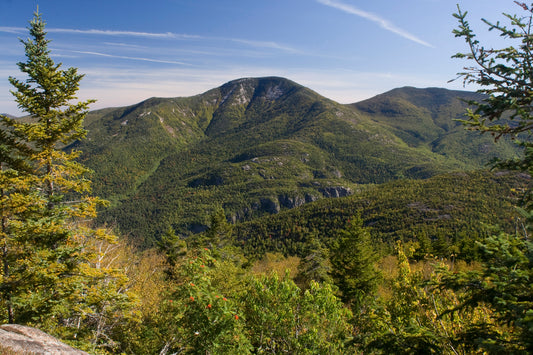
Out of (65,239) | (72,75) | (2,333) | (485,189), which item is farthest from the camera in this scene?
(485,189)

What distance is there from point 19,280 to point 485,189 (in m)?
174

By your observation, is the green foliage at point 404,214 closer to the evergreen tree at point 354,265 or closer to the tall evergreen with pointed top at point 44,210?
the evergreen tree at point 354,265

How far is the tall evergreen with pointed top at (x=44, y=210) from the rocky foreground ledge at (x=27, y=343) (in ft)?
4.91

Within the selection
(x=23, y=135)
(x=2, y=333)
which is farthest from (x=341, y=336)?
(x=23, y=135)

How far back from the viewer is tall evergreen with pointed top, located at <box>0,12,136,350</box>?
33.1 ft

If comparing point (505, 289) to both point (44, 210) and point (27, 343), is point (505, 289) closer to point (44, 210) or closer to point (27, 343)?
point (27, 343)

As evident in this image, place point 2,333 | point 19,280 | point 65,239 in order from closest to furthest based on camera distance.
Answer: point 2,333, point 19,280, point 65,239

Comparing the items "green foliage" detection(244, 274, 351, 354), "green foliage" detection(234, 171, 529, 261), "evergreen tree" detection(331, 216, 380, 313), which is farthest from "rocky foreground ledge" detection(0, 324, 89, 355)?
"green foliage" detection(234, 171, 529, 261)

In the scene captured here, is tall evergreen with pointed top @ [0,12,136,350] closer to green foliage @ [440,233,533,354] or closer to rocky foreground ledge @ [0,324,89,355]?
rocky foreground ledge @ [0,324,89,355]

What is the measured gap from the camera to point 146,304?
17.6 m

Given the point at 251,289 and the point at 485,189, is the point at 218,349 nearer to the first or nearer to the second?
the point at 251,289

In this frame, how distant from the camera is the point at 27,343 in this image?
7660 mm

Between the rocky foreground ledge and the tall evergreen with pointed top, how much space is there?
59.0 inches

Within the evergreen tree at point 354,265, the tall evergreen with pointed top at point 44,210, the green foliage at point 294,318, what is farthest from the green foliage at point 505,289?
the evergreen tree at point 354,265
